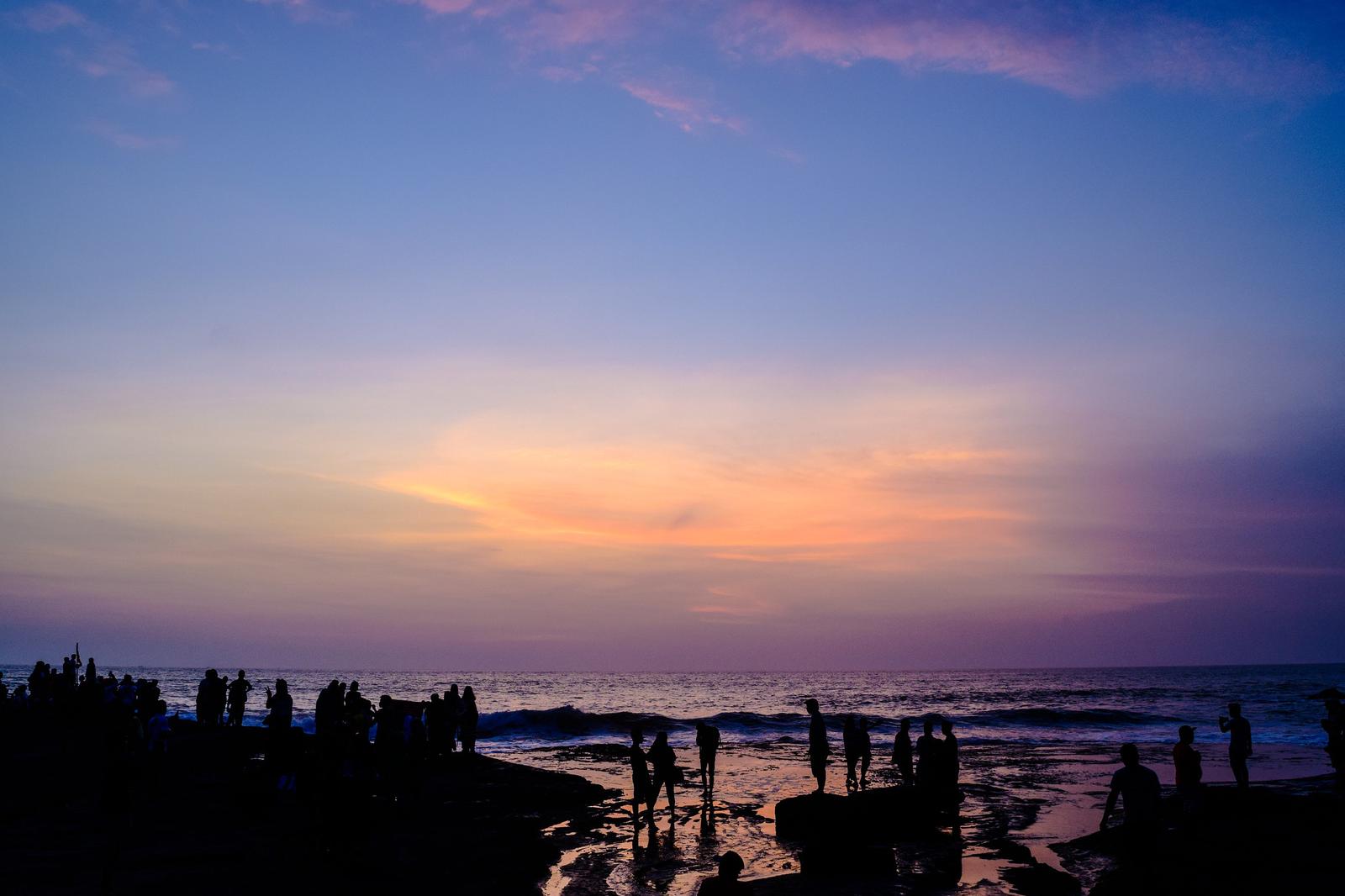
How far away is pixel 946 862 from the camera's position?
590 inches

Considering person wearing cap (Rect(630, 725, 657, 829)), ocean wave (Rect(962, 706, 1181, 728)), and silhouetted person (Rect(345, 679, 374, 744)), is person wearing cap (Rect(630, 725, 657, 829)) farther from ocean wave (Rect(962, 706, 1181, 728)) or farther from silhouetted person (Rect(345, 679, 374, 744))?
ocean wave (Rect(962, 706, 1181, 728))

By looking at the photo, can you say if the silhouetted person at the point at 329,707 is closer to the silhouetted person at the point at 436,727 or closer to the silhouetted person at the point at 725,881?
the silhouetted person at the point at 436,727

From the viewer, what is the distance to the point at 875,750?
4134 cm

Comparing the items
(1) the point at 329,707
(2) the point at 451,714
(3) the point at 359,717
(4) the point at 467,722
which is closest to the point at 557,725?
(4) the point at 467,722

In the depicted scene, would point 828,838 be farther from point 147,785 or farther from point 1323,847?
point 147,785

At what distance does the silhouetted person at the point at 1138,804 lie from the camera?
1081 centimetres

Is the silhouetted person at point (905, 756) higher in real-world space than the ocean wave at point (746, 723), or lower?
higher

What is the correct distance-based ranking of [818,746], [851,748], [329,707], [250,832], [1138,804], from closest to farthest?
1. [1138,804]
2. [250,832]
3. [818,746]
4. [329,707]
5. [851,748]

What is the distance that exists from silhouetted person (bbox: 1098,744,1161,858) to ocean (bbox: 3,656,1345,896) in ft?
10.1

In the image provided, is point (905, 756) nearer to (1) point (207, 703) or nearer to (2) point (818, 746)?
(2) point (818, 746)

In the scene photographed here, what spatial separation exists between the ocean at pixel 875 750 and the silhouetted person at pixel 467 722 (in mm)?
4440

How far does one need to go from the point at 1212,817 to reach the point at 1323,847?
2.97 metres

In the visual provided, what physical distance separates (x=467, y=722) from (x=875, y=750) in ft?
72.2

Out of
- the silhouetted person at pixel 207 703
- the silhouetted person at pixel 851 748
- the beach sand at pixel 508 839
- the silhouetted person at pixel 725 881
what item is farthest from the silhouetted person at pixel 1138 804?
the silhouetted person at pixel 207 703
